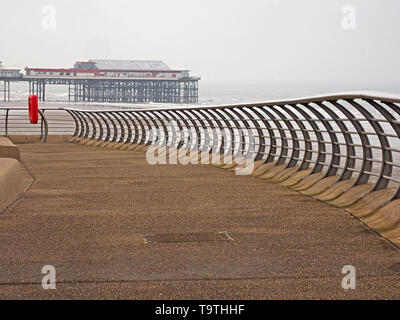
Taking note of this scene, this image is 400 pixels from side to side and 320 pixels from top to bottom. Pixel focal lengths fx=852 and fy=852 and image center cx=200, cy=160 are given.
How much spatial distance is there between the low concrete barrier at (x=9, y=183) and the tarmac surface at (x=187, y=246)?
0.71ft

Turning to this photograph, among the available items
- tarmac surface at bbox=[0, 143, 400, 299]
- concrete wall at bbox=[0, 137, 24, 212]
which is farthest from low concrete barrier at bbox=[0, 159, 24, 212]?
tarmac surface at bbox=[0, 143, 400, 299]

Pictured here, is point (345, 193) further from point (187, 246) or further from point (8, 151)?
point (8, 151)

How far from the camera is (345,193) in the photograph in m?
10.4

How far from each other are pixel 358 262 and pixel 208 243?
4.93ft

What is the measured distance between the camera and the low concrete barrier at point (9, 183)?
33.4 ft

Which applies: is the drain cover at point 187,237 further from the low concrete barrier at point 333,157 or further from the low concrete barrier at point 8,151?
the low concrete barrier at point 8,151

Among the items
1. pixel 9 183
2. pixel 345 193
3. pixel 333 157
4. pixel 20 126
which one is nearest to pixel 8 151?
pixel 9 183

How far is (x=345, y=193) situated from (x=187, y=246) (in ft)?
11.6

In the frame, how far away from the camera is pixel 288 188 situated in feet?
41.3

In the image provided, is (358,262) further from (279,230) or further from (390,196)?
(390,196)

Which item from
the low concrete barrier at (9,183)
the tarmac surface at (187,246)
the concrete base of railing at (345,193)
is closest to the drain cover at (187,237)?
the tarmac surface at (187,246)

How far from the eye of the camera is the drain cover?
7715 mm

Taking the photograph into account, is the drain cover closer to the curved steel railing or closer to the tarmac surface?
the tarmac surface
